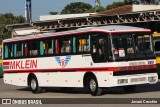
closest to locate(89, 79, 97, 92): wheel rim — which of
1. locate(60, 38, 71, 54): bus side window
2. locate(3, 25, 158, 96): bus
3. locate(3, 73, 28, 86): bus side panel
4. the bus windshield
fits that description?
locate(3, 25, 158, 96): bus

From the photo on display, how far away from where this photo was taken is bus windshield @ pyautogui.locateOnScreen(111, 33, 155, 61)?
1761 cm

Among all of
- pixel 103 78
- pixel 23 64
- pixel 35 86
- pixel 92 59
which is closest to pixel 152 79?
pixel 103 78

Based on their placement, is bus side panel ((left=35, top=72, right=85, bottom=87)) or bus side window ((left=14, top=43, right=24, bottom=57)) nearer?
bus side panel ((left=35, top=72, right=85, bottom=87))

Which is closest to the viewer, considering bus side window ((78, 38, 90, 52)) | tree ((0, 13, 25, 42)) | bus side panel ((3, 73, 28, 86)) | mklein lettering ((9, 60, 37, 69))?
bus side window ((78, 38, 90, 52))

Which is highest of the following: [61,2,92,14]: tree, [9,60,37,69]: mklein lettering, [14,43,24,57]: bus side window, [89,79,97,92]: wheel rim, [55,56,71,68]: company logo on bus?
[61,2,92,14]: tree

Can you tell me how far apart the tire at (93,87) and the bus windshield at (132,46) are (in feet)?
4.74

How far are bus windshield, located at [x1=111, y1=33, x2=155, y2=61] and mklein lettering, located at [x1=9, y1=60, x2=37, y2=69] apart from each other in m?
5.64

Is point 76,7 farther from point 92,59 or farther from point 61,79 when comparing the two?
point 92,59

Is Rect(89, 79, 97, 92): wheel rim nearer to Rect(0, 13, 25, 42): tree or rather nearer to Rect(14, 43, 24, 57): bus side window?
Rect(14, 43, 24, 57): bus side window

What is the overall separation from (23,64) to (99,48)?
6.02 m

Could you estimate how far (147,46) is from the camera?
1836cm

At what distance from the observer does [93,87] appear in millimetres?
18391

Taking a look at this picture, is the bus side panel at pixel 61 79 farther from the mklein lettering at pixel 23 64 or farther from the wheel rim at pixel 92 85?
the wheel rim at pixel 92 85

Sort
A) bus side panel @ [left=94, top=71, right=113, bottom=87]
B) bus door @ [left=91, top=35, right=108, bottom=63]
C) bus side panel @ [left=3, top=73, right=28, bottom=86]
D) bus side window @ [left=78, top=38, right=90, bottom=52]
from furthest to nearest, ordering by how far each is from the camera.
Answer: bus side panel @ [left=3, top=73, right=28, bottom=86], bus side window @ [left=78, top=38, right=90, bottom=52], bus door @ [left=91, top=35, right=108, bottom=63], bus side panel @ [left=94, top=71, right=113, bottom=87]
